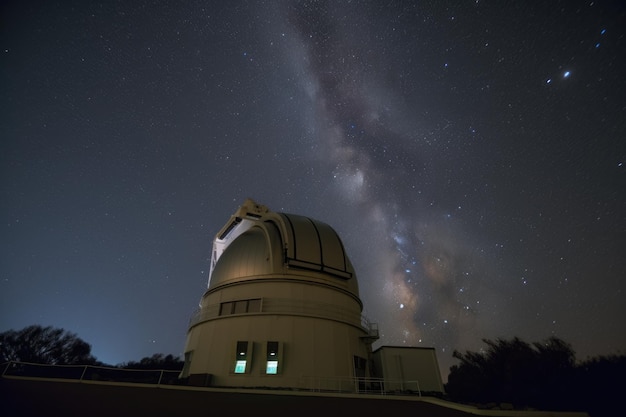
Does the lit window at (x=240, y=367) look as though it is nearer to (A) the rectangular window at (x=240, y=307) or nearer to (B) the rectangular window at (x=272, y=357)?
(B) the rectangular window at (x=272, y=357)

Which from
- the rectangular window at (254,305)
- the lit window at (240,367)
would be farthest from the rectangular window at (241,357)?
the rectangular window at (254,305)

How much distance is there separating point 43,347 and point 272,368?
134ft

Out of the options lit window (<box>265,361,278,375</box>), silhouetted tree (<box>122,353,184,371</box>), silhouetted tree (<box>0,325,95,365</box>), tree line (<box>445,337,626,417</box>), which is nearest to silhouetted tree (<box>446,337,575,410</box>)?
tree line (<box>445,337,626,417</box>)

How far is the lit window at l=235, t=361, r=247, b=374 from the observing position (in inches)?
605

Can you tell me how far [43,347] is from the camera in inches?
1518

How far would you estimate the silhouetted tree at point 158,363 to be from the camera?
4666 centimetres

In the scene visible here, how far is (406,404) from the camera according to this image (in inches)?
430

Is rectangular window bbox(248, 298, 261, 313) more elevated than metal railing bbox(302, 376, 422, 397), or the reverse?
rectangular window bbox(248, 298, 261, 313)

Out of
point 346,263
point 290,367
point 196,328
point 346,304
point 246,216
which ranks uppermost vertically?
point 246,216

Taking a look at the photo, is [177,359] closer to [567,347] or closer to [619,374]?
[567,347]

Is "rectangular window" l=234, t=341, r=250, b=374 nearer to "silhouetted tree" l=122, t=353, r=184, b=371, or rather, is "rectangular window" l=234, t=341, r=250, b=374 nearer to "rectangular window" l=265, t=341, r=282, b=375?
"rectangular window" l=265, t=341, r=282, b=375

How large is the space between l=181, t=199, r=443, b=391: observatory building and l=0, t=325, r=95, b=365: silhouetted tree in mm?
32860

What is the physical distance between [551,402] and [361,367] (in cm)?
3156

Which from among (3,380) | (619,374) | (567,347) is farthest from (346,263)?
(619,374)
